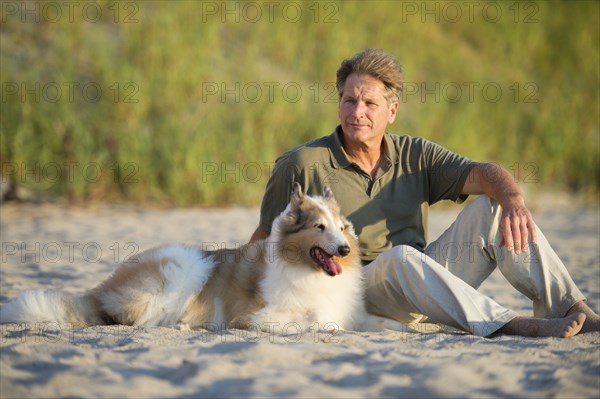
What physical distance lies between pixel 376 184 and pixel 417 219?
39 centimetres

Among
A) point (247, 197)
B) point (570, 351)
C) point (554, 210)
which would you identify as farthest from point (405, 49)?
point (570, 351)

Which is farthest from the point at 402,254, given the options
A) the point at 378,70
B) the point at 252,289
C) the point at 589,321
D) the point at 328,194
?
the point at 378,70

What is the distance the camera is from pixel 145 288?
14.5 ft

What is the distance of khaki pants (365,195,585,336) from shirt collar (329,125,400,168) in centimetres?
65

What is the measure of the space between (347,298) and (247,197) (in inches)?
285

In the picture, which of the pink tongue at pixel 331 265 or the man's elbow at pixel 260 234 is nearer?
the pink tongue at pixel 331 265

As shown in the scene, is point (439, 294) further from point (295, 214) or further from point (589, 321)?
point (295, 214)

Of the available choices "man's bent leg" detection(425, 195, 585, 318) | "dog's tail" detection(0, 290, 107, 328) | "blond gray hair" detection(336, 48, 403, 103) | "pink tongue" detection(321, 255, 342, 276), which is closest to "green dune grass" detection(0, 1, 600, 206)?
"dog's tail" detection(0, 290, 107, 328)

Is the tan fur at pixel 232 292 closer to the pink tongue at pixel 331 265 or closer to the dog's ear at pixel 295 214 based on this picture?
the dog's ear at pixel 295 214

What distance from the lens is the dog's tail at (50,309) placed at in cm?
429

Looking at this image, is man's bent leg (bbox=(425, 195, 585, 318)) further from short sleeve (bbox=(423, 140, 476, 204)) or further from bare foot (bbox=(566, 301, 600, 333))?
short sleeve (bbox=(423, 140, 476, 204))

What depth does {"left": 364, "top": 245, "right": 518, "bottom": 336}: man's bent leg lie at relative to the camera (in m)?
3.92

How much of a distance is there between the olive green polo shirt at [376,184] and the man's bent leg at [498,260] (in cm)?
29

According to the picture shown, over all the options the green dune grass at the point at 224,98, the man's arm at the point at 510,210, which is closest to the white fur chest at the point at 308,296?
the man's arm at the point at 510,210
